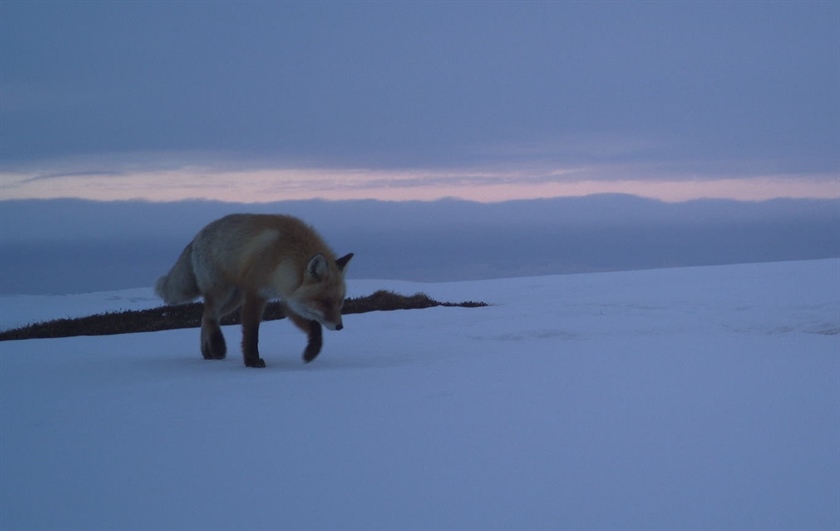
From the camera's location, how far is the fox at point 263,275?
7543 millimetres

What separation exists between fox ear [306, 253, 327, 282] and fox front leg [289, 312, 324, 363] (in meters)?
0.69

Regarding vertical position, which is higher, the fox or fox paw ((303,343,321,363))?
the fox

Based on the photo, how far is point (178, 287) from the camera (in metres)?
9.11

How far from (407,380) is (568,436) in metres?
2.20

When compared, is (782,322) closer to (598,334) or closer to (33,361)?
(598,334)

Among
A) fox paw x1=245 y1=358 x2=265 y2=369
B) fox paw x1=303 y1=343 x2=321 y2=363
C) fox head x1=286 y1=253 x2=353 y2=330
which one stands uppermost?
fox head x1=286 y1=253 x2=353 y2=330

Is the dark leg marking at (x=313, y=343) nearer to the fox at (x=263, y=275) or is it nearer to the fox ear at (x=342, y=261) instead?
the fox at (x=263, y=275)

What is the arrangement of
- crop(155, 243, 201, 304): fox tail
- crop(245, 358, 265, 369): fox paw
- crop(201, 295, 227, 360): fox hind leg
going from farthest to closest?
crop(155, 243, 201, 304): fox tail → crop(201, 295, 227, 360): fox hind leg → crop(245, 358, 265, 369): fox paw

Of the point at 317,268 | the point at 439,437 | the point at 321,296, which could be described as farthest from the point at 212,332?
the point at 439,437

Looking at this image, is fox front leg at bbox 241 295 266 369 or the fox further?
fox front leg at bbox 241 295 266 369

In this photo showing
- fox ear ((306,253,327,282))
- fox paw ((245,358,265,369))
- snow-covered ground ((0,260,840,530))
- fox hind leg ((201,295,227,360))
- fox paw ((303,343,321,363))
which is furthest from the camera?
fox hind leg ((201,295,227,360))

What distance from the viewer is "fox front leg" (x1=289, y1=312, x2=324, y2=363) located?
7.90m

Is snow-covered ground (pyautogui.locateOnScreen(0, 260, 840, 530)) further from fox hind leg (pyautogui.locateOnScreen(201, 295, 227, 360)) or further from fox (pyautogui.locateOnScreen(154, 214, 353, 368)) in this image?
fox (pyautogui.locateOnScreen(154, 214, 353, 368))

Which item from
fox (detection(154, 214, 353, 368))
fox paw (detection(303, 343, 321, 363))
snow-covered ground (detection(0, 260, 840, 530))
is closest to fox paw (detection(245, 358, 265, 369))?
fox (detection(154, 214, 353, 368))
